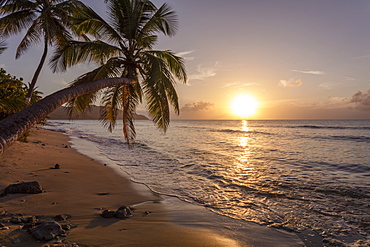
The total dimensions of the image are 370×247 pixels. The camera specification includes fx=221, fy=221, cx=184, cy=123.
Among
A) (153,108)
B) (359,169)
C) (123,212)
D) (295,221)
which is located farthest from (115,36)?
(359,169)

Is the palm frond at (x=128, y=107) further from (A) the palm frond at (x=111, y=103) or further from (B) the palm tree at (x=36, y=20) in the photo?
(B) the palm tree at (x=36, y=20)

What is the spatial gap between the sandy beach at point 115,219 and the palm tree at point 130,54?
353 cm

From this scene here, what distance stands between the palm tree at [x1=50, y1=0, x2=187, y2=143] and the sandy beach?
353 centimetres

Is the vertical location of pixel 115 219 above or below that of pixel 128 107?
below

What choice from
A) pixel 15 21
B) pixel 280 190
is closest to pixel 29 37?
pixel 15 21

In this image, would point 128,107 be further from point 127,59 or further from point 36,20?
point 36,20

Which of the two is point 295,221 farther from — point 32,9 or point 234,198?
point 32,9

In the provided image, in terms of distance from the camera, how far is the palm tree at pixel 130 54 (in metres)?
8.21

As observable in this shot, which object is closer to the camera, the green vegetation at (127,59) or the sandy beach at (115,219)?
the sandy beach at (115,219)

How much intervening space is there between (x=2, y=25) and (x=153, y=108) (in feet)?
39.1

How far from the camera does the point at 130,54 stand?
345 inches

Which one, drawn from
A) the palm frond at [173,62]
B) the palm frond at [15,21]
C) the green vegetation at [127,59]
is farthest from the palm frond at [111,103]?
the palm frond at [15,21]

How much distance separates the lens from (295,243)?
13.2ft

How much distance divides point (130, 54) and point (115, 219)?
6.43 metres
